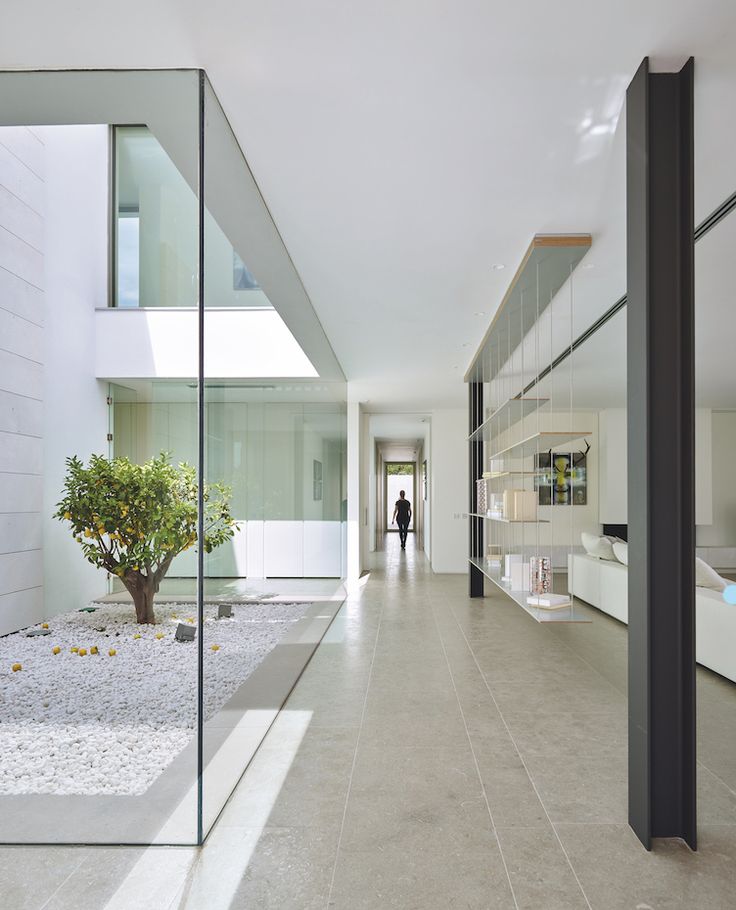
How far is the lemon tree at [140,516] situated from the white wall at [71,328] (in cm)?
11

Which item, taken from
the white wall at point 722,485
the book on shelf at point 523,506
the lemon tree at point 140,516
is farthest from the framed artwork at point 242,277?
the white wall at point 722,485

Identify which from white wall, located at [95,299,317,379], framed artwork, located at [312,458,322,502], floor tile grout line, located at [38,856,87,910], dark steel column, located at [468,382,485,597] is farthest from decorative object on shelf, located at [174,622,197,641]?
dark steel column, located at [468,382,485,597]

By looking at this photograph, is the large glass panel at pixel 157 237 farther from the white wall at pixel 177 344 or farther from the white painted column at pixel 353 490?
the white painted column at pixel 353 490

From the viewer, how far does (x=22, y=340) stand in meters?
4.05

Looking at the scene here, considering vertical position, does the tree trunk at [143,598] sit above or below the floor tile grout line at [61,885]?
above

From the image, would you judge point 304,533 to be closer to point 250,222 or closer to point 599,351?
point 250,222

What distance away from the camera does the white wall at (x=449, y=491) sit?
1092 cm

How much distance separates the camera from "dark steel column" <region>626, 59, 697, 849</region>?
2.32 m

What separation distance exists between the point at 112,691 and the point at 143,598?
1680 millimetres

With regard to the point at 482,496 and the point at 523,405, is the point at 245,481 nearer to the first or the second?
the point at 523,405

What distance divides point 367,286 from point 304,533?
1951 mm

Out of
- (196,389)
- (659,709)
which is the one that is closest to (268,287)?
(196,389)

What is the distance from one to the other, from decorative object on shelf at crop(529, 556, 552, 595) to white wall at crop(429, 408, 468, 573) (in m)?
6.40

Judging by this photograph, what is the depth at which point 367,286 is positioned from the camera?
4719 mm
